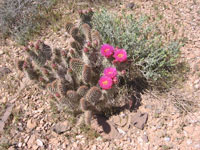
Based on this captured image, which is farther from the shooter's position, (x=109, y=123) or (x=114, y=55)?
(x=109, y=123)

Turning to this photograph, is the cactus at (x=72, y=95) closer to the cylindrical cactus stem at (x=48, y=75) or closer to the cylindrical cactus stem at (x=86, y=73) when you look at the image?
the cylindrical cactus stem at (x=86, y=73)

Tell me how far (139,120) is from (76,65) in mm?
1284

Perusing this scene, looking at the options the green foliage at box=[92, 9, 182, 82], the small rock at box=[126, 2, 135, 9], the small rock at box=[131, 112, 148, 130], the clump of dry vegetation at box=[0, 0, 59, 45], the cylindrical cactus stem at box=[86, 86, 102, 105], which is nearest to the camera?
the cylindrical cactus stem at box=[86, 86, 102, 105]

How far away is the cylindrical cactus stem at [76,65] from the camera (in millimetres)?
2844

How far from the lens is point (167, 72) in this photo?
3.58 meters

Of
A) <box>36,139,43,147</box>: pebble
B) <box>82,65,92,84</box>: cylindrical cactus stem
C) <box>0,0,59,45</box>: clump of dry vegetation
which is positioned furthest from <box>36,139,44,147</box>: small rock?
<box>0,0,59,45</box>: clump of dry vegetation

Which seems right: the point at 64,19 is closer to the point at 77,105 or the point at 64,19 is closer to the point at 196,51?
the point at 77,105

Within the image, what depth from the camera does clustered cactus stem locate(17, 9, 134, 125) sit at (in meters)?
2.76

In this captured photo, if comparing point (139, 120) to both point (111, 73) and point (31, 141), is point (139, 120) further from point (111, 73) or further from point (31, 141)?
point (31, 141)

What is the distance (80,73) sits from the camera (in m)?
3.00

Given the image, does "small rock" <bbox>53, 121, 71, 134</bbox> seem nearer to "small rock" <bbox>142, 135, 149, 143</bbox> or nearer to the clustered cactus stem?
the clustered cactus stem

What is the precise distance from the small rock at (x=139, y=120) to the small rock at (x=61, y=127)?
101 centimetres

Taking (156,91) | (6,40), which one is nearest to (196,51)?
(156,91)

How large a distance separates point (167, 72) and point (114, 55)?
3.99 ft
